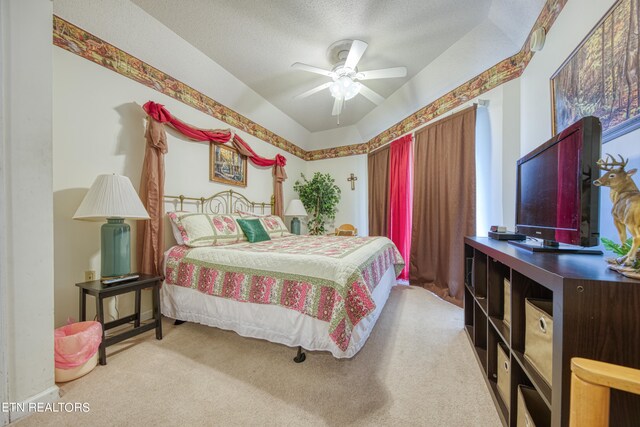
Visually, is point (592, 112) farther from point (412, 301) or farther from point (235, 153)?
point (235, 153)

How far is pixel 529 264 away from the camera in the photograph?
88 cm

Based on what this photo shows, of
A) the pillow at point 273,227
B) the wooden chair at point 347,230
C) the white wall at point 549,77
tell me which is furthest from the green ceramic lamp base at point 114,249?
the wooden chair at point 347,230

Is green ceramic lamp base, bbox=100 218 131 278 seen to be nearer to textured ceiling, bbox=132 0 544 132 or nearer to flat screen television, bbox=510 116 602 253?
textured ceiling, bbox=132 0 544 132

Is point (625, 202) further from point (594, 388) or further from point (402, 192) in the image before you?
point (402, 192)

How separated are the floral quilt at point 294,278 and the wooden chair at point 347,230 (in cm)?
203

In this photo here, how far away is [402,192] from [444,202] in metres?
0.84

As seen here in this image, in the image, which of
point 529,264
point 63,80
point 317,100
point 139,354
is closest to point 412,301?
point 529,264

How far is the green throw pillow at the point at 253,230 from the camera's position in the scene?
2760mm

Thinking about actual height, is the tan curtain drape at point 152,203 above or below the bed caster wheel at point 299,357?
above

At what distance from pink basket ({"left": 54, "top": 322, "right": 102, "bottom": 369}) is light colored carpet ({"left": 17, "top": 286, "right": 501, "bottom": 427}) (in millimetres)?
134

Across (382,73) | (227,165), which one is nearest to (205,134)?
(227,165)

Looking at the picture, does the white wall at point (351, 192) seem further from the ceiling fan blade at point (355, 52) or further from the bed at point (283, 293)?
the ceiling fan blade at point (355, 52)

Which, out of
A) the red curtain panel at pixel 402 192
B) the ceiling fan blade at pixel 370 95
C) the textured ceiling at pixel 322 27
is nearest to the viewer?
Answer: the textured ceiling at pixel 322 27

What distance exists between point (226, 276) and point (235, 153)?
2.14 m
